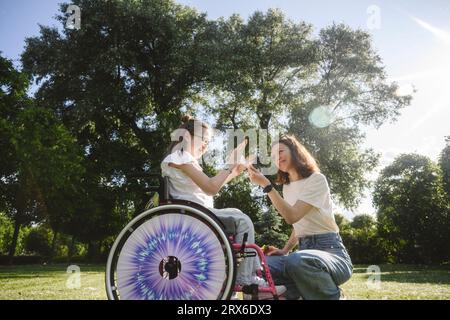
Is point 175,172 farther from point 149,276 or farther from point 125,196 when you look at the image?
point 125,196

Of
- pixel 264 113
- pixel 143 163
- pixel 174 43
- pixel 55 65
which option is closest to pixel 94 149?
pixel 143 163

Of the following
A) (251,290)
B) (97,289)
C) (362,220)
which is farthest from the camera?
(362,220)

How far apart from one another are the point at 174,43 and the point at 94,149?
931 centimetres

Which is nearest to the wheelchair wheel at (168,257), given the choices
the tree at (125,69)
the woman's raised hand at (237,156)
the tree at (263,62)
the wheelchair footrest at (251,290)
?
the wheelchair footrest at (251,290)

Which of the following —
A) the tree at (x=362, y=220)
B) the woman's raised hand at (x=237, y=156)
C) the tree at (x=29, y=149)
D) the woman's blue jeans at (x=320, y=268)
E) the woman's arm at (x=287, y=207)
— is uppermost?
the tree at (x=29, y=149)

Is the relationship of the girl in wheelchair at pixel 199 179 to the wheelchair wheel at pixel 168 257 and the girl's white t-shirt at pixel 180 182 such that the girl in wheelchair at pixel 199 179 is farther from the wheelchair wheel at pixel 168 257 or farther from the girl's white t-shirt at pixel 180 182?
the wheelchair wheel at pixel 168 257

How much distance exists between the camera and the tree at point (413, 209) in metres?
29.9

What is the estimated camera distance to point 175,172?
3482 mm

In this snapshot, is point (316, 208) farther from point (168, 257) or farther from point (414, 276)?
point (414, 276)

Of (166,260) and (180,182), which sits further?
(180,182)

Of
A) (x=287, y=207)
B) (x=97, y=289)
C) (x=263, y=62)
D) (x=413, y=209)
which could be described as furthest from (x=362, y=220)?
(x=287, y=207)

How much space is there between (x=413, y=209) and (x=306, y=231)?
104 ft

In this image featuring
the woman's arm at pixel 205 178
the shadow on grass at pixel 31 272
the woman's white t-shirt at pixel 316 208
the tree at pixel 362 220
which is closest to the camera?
the woman's arm at pixel 205 178

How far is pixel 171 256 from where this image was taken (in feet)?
10.2
